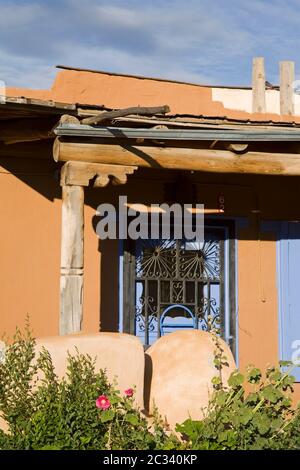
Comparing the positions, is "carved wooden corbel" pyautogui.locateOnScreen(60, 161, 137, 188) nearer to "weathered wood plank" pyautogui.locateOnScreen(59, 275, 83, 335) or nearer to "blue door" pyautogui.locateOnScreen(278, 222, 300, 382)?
"weathered wood plank" pyautogui.locateOnScreen(59, 275, 83, 335)

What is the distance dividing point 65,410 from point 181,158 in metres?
2.77

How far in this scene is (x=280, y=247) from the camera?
890cm

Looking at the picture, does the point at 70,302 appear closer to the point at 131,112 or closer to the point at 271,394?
the point at 131,112

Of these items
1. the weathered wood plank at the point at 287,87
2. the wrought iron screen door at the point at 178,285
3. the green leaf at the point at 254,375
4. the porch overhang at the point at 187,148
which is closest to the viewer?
the green leaf at the point at 254,375

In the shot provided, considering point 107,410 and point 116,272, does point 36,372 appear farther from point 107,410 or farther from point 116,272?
point 116,272

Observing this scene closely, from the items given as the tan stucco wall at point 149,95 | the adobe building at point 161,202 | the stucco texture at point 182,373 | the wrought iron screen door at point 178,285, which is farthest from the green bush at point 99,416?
the tan stucco wall at point 149,95

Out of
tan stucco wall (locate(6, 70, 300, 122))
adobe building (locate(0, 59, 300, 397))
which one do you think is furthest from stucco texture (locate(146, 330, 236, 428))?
tan stucco wall (locate(6, 70, 300, 122))

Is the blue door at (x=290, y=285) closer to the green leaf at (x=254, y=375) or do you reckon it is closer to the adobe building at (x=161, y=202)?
the adobe building at (x=161, y=202)

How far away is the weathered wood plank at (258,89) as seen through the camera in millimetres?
9758

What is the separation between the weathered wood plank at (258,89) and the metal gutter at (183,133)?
8.30 ft

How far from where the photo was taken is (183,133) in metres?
6.76

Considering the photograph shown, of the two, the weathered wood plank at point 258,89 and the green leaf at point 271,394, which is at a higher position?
the weathered wood plank at point 258,89

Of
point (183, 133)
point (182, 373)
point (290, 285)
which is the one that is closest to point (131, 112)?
point (183, 133)
